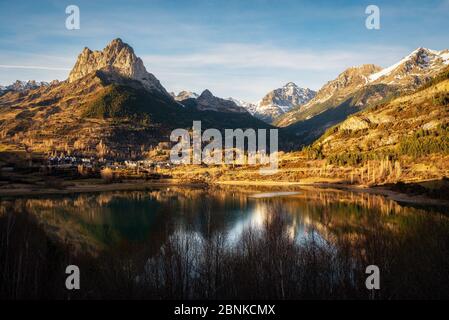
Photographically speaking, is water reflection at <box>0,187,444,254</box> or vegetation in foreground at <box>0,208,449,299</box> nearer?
vegetation in foreground at <box>0,208,449,299</box>

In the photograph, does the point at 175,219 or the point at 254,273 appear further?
the point at 175,219

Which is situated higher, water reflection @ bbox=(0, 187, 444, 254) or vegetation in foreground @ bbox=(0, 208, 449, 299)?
vegetation in foreground @ bbox=(0, 208, 449, 299)

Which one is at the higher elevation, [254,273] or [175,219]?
[254,273]

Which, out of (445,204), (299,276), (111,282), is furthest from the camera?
(445,204)

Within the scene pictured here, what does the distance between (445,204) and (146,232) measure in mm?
85692

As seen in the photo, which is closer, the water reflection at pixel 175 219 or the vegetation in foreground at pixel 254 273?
the vegetation in foreground at pixel 254 273

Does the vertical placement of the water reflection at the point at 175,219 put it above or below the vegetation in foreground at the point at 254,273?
→ below

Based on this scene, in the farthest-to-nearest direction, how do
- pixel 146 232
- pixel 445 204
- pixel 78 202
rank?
pixel 78 202 < pixel 445 204 < pixel 146 232
